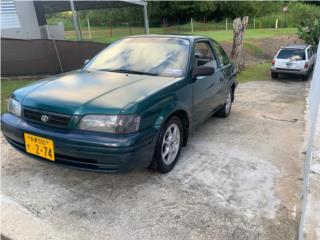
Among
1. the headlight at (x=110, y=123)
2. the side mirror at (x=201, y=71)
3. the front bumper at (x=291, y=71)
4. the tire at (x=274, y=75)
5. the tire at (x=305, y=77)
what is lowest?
the tire at (x=305, y=77)

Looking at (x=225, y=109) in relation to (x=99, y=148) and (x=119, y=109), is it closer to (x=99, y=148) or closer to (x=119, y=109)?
(x=119, y=109)

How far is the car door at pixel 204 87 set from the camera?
414cm

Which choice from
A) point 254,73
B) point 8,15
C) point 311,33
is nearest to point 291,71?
point 254,73

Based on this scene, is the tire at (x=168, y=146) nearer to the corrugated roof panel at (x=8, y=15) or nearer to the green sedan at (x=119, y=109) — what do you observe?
the green sedan at (x=119, y=109)

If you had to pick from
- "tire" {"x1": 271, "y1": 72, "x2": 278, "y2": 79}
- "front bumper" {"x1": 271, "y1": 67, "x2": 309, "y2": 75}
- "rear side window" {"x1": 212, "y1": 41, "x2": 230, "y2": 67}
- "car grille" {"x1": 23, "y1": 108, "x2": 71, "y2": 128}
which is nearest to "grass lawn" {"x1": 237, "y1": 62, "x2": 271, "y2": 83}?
"tire" {"x1": 271, "y1": 72, "x2": 278, "y2": 79}

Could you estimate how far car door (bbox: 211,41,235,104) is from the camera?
16.9 feet

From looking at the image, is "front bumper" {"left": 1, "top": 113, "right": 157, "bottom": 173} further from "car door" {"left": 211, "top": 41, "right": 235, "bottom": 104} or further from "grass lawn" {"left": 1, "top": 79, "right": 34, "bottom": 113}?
"grass lawn" {"left": 1, "top": 79, "right": 34, "bottom": 113}

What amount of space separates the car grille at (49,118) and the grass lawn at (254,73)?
10.0 meters

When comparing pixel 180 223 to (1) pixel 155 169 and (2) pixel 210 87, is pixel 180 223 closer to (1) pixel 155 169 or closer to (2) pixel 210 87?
(1) pixel 155 169

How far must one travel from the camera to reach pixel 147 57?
4.09 metres

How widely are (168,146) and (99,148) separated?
3.28 feet

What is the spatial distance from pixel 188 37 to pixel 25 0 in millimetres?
12065

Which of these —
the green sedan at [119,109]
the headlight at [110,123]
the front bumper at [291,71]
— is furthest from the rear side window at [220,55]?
the front bumper at [291,71]

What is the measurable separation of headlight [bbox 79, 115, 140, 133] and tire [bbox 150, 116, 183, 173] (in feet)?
1.56
